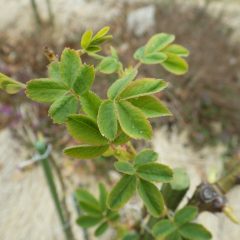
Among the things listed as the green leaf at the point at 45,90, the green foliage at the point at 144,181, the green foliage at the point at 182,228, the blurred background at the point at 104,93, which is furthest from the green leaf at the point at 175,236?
the blurred background at the point at 104,93

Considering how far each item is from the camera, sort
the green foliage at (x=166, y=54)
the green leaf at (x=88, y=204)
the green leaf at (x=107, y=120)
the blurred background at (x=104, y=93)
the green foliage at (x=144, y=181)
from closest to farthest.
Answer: the green leaf at (x=107, y=120) < the green foliage at (x=144, y=181) < the green foliage at (x=166, y=54) < the green leaf at (x=88, y=204) < the blurred background at (x=104, y=93)

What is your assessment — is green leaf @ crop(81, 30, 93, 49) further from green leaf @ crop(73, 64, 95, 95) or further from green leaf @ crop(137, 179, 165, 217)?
green leaf @ crop(137, 179, 165, 217)

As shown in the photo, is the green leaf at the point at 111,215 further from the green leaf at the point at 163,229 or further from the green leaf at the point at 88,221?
the green leaf at the point at 163,229

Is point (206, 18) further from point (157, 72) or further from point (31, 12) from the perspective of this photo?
point (31, 12)

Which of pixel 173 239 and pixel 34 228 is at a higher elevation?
pixel 173 239

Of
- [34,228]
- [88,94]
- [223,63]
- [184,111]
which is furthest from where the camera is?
[223,63]

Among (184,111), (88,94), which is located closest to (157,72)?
(184,111)
